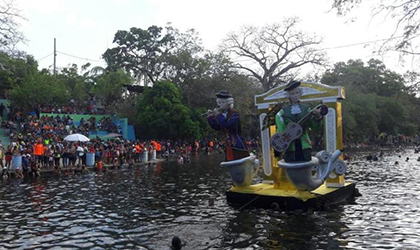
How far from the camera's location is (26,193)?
47.6ft

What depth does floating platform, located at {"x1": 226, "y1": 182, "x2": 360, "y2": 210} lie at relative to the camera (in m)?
10.8

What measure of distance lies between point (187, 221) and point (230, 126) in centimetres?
304

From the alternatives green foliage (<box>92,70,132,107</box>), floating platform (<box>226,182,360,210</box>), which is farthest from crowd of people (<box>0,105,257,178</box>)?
floating platform (<box>226,182,360,210</box>)

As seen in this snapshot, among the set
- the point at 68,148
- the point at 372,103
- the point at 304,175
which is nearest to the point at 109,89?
the point at 68,148

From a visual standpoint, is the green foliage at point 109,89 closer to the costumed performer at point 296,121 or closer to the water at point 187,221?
the water at point 187,221

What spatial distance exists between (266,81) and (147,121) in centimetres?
1518

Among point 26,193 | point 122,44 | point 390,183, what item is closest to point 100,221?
point 26,193

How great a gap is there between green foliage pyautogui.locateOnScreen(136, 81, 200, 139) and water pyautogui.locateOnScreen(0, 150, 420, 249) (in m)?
23.2

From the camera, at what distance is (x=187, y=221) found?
10.1 m

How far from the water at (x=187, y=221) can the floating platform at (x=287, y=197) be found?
268 mm

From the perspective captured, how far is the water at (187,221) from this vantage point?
27.0 feet

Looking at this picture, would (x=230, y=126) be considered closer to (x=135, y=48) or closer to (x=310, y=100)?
(x=310, y=100)

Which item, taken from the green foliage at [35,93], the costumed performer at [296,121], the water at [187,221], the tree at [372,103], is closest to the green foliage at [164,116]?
the green foliage at [35,93]

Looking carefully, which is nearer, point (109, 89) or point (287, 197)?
point (287, 197)
